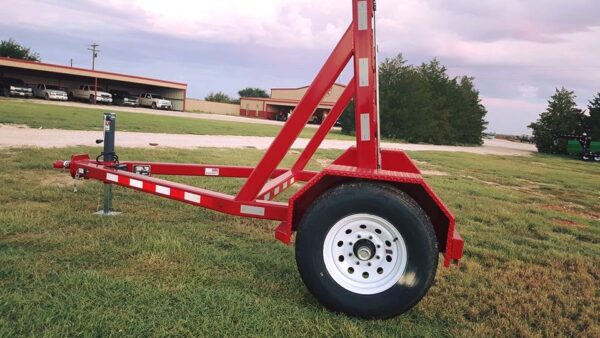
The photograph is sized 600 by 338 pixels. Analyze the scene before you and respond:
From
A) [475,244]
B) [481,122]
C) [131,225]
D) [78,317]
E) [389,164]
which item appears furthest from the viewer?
[481,122]

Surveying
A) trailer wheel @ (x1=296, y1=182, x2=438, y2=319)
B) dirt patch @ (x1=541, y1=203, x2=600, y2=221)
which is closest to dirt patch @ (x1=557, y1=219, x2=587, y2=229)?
dirt patch @ (x1=541, y1=203, x2=600, y2=221)

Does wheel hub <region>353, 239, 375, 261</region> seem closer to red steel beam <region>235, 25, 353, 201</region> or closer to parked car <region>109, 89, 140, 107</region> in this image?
red steel beam <region>235, 25, 353, 201</region>

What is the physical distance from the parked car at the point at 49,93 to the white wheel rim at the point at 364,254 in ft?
170

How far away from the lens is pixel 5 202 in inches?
214

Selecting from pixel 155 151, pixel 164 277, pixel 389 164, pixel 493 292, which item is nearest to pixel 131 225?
pixel 164 277

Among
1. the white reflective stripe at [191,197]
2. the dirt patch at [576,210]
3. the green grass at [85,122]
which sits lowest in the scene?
the dirt patch at [576,210]

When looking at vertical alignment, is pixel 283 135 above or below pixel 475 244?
above

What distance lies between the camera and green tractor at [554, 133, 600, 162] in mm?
30688

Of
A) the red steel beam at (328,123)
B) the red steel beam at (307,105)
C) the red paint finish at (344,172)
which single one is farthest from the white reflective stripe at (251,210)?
the red steel beam at (328,123)

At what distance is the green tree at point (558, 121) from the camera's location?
122ft

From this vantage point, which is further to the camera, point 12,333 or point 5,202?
point 5,202

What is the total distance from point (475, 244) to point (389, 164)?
5.70 feet

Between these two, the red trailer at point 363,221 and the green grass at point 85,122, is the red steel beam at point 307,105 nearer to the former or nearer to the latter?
the red trailer at point 363,221

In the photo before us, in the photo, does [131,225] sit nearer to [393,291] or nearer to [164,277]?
[164,277]
